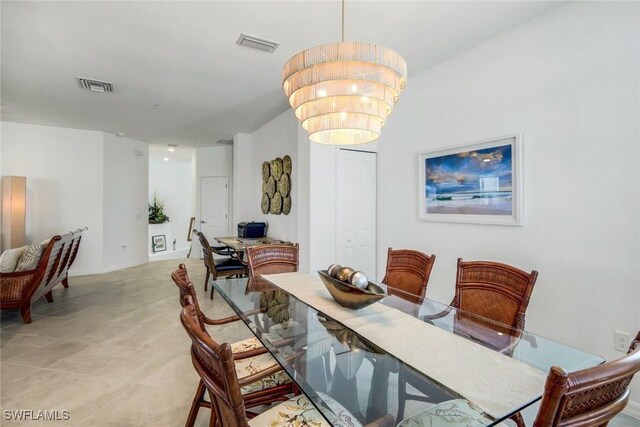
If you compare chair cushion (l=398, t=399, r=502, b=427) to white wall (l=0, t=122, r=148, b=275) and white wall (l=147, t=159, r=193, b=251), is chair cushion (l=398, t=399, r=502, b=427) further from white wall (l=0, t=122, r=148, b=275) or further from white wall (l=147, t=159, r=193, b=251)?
white wall (l=147, t=159, r=193, b=251)

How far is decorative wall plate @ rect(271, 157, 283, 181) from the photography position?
4918 mm

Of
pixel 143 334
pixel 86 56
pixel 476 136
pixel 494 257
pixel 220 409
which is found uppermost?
pixel 86 56

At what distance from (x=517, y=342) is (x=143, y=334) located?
3.33 meters

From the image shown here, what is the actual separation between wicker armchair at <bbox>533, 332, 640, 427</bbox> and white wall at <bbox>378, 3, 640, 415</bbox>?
164 centimetres

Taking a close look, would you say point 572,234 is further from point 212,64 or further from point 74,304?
point 74,304

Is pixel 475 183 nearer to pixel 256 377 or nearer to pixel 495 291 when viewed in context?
pixel 495 291

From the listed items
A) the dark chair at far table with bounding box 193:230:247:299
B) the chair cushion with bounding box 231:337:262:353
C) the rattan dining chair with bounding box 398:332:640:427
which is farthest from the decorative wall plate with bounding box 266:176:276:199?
the rattan dining chair with bounding box 398:332:640:427

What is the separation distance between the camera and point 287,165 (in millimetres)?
4711

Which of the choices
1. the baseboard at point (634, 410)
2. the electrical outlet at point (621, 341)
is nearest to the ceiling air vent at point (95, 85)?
the electrical outlet at point (621, 341)

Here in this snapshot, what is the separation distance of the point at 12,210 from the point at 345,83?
5939 millimetres

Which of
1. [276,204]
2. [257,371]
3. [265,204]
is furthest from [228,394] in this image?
[265,204]

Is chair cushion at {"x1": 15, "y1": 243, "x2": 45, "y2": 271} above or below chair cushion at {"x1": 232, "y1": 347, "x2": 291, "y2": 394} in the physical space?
above

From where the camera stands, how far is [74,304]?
4.14 metres

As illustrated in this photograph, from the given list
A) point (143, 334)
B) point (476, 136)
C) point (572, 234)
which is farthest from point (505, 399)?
point (143, 334)
